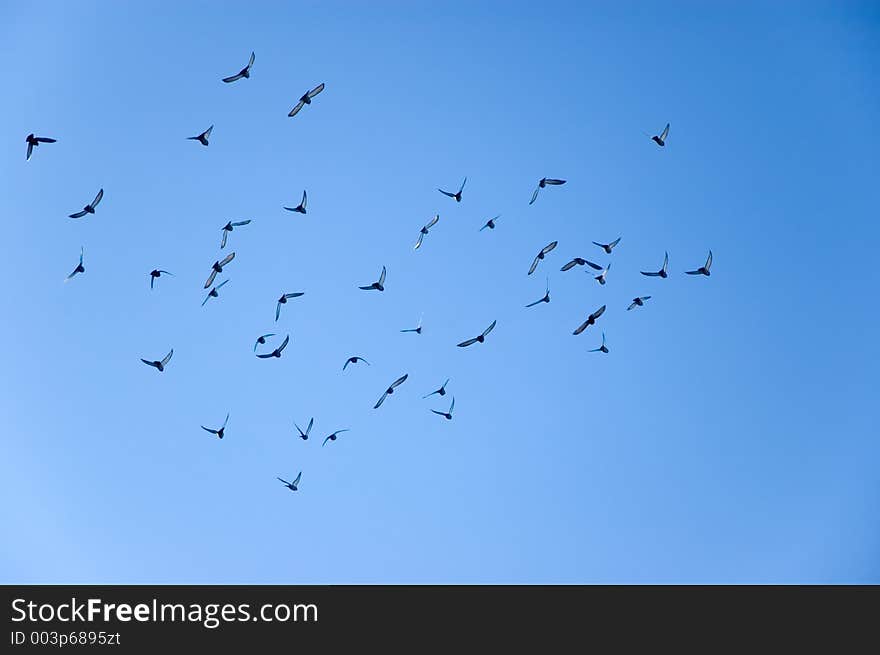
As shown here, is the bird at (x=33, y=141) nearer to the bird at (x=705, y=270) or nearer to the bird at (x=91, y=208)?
the bird at (x=91, y=208)

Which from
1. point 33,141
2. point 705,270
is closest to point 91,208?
point 33,141

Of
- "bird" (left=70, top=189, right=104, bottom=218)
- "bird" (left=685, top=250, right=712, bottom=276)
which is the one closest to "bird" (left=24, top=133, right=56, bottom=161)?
"bird" (left=70, top=189, right=104, bottom=218)

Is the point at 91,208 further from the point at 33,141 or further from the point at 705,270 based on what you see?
the point at 705,270

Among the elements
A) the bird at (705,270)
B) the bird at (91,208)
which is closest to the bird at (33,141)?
the bird at (91,208)

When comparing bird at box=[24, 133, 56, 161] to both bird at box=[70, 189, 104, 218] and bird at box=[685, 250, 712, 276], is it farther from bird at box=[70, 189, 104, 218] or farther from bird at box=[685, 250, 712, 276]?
bird at box=[685, 250, 712, 276]
